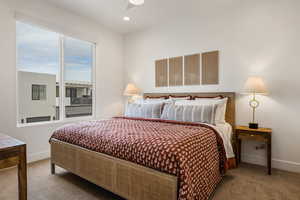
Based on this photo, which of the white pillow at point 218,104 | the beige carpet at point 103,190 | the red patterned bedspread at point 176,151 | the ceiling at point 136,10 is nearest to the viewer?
the red patterned bedspread at point 176,151

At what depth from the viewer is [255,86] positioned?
2.57m

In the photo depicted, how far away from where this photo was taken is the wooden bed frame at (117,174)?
139 cm

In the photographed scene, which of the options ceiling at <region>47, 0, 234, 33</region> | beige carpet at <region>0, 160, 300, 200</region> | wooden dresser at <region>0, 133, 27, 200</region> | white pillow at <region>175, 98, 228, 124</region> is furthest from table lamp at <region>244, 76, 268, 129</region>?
wooden dresser at <region>0, 133, 27, 200</region>

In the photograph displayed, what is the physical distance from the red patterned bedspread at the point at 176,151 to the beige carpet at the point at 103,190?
295 millimetres

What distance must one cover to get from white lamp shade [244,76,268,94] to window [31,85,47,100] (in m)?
3.54

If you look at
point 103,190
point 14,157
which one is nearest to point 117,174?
point 103,190

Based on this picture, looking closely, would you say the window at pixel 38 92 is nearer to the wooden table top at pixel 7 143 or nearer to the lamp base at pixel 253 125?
the wooden table top at pixel 7 143

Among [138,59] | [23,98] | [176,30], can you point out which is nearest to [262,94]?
[176,30]

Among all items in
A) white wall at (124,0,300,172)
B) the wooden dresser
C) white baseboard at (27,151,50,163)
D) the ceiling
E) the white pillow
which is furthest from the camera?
the ceiling

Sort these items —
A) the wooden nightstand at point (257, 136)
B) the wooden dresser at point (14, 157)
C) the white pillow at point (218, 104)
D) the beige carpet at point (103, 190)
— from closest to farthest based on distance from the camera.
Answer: the wooden dresser at point (14, 157) → the beige carpet at point (103, 190) → the wooden nightstand at point (257, 136) → the white pillow at point (218, 104)

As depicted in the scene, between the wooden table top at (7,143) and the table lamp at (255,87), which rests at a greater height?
the table lamp at (255,87)

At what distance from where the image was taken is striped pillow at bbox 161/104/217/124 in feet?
8.43

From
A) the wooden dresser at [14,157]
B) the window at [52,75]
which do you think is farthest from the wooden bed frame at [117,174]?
the window at [52,75]

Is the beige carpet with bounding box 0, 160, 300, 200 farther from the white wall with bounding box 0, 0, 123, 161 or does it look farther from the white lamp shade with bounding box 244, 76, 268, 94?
the white lamp shade with bounding box 244, 76, 268, 94
